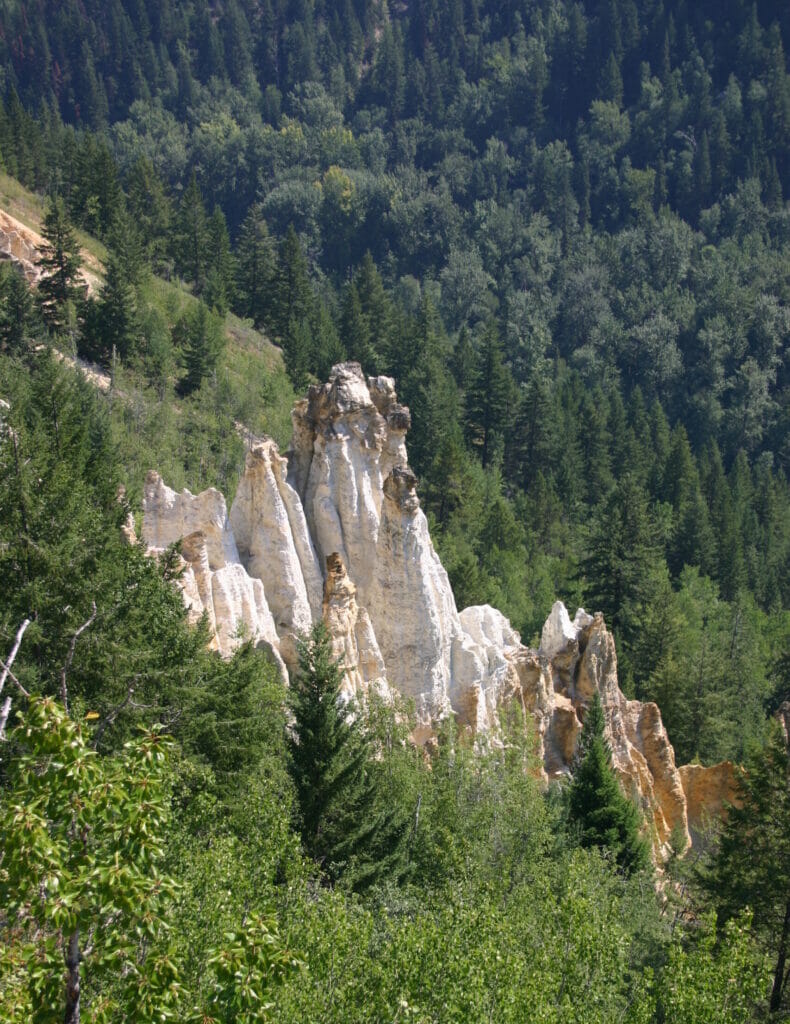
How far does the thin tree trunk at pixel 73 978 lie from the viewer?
388 inches

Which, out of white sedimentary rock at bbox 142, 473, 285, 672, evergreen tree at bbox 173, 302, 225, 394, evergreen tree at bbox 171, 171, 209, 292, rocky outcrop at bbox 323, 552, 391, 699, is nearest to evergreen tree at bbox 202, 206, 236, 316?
evergreen tree at bbox 171, 171, 209, 292

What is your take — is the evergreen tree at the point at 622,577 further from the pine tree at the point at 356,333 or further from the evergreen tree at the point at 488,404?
the pine tree at the point at 356,333

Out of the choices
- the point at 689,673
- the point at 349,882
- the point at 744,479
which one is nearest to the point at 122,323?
the point at 689,673

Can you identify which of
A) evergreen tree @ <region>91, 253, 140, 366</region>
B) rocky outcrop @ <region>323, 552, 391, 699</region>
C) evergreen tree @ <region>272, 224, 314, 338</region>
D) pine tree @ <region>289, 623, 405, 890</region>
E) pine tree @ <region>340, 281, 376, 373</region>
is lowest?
pine tree @ <region>340, 281, 376, 373</region>

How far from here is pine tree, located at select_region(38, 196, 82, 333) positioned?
199 ft

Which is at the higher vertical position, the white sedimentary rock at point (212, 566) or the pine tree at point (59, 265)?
the white sedimentary rock at point (212, 566)

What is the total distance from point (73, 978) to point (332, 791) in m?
14.5

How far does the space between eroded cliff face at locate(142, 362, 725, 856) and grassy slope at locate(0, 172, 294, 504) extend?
927 cm

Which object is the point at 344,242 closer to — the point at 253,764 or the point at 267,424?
the point at 267,424

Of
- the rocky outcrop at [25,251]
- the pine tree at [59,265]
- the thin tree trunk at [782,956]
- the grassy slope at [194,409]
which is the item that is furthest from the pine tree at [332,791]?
the rocky outcrop at [25,251]

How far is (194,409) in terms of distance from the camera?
59125 mm

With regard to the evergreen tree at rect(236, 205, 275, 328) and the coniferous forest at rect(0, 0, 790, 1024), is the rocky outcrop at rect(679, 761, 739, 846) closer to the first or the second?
the coniferous forest at rect(0, 0, 790, 1024)

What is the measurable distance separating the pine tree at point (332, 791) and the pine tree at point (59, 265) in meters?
40.6

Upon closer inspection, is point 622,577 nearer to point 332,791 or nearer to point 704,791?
point 704,791
